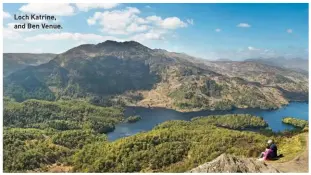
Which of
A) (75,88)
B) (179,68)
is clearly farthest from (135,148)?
(179,68)

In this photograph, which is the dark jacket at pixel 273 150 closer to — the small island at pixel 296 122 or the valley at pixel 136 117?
the valley at pixel 136 117

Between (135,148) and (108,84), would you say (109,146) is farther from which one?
(108,84)

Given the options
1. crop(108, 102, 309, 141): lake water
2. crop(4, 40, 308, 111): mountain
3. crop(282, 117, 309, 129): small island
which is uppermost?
crop(4, 40, 308, 111): mountain

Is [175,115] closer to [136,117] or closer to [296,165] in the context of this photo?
[136,117]

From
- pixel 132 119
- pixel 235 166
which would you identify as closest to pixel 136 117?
pixel 132 119

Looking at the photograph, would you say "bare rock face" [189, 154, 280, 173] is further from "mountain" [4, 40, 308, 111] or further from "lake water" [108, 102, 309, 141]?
"mountain" [4, 40, 308, 111]

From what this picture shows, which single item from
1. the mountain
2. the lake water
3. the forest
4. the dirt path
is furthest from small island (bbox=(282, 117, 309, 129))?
the dirt path

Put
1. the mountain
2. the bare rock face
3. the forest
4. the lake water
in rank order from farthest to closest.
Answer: the mountain → the lake water → the forest → the bare rock face
